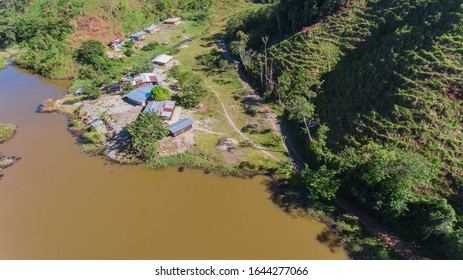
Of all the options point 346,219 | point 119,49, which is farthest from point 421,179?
point 119,49

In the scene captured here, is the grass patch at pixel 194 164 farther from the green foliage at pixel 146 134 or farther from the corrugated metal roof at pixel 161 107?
the corrugated metal roof at pixel 161 107

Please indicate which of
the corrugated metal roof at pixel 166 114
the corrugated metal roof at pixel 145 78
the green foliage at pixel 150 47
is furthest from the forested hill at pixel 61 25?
the corrugated metal roof at pixel 166 114

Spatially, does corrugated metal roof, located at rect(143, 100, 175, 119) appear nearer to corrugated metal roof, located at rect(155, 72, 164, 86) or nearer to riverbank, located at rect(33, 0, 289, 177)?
riverbank, located at rect(33, 0, 289, 177)

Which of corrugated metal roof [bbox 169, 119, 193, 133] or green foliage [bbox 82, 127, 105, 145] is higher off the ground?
corrugated metal roof [bbox 169, 119, 193, 133]

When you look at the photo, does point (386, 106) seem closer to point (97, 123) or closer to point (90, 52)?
point (97, 123)

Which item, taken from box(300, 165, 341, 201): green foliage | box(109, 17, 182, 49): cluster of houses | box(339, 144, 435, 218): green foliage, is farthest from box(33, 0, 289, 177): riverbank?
box(109, 17, 182, 49): cluster of houses

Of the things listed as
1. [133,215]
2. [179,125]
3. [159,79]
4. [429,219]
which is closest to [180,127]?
[179,125]
